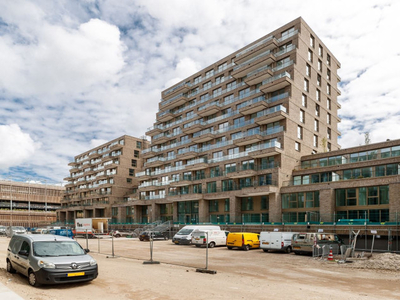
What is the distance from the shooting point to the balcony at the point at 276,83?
155ft

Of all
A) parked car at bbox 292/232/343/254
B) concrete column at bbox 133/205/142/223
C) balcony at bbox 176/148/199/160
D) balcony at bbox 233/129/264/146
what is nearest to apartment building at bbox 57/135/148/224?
concrete column at bbox 133/205/142/223

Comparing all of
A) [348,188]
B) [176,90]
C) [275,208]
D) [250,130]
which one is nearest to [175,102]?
[176,90]

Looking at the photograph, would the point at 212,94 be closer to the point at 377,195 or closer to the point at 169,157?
the point at 169,157

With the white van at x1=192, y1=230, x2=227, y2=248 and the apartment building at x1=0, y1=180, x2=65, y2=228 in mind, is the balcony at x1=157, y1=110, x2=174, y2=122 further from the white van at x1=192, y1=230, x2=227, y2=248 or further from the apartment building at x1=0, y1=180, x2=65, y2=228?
the apartment building at x1=0, y1=180, x2=65, y2=228

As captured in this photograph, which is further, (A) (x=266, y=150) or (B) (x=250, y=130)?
(B) (x=250, y=130)

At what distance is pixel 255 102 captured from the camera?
167ft

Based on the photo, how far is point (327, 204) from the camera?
38.7 meters

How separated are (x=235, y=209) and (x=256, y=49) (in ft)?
83.5

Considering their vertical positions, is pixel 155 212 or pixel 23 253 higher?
pixel 23 253

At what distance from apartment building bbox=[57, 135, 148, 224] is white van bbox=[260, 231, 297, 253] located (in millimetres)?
50715

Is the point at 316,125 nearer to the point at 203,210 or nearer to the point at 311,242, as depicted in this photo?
the point at 203,210

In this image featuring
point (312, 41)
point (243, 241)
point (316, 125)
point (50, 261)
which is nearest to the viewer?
point (50, 261)

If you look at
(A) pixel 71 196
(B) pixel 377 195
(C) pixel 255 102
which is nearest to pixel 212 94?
(C) pixel 255 102

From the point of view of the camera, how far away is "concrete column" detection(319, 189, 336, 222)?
125 ft
